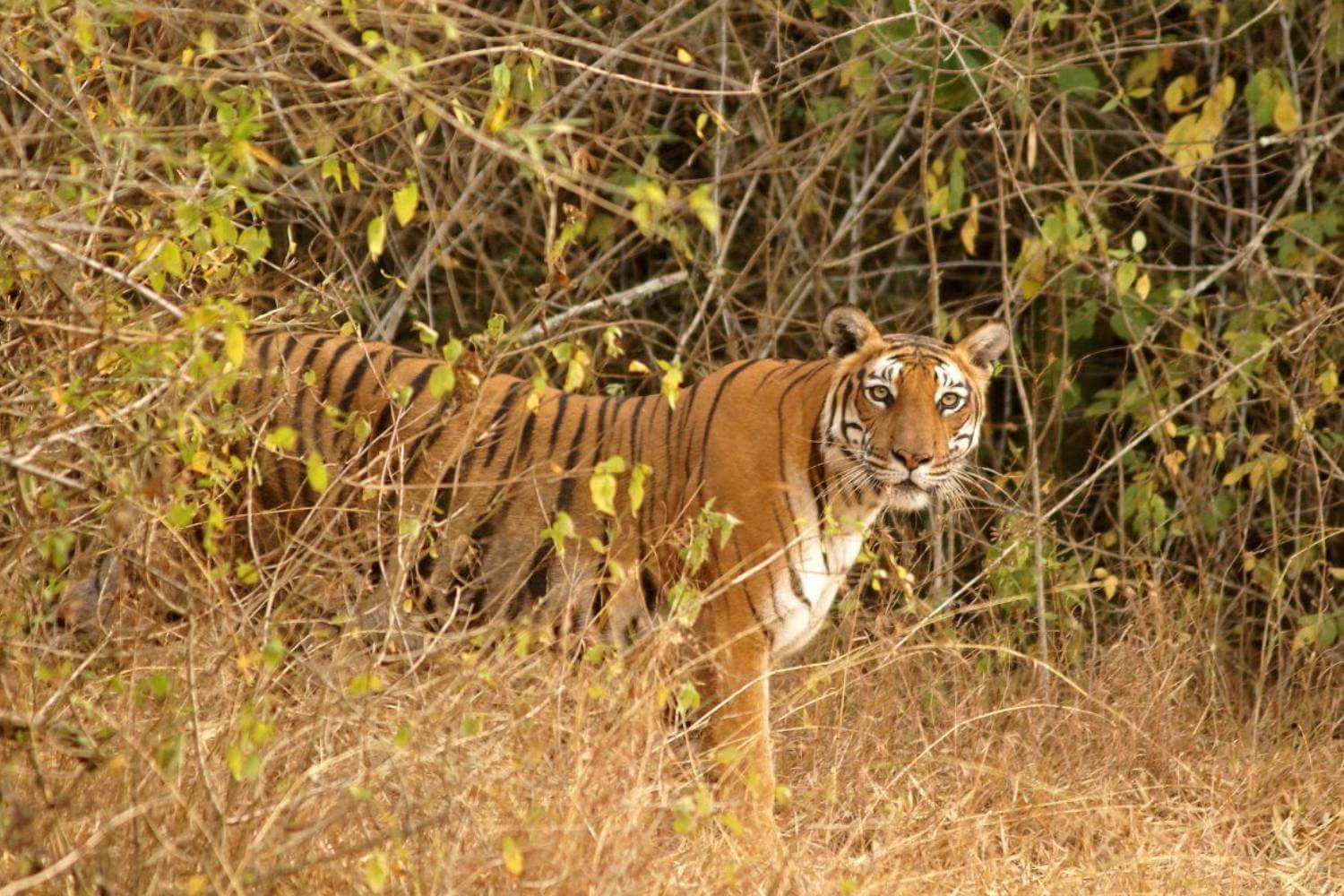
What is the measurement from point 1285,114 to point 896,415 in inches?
72.9

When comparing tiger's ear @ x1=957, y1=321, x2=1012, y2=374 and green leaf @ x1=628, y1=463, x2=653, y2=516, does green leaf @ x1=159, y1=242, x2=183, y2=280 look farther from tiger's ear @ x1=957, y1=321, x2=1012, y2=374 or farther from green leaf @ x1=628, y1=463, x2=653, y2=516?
tiger's ear @ x1=957, y1=321, x2=1012, y2=374

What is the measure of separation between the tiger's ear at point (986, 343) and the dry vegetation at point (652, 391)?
53cm

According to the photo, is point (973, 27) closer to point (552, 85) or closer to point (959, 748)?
point (552, 85)

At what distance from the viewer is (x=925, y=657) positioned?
5.05 meters

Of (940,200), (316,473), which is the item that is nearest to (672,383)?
(316,473)

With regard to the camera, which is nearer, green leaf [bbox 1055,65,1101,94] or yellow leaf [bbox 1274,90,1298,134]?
yellow leaf [bbox 1274,90,1298,134]

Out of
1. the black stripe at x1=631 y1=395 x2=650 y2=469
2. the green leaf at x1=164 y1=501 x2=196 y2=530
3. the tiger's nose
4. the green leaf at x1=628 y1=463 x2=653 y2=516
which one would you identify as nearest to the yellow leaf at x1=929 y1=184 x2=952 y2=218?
the black stripe at x1=631 y1=395 x2=650 y2=469

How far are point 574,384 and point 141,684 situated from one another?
35.4 inches

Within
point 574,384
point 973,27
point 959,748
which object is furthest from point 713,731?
point 973,27

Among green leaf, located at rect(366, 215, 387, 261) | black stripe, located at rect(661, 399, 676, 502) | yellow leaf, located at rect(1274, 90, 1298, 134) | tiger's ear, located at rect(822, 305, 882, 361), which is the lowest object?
black stripe, located at rect(661, 399, 676, 502)

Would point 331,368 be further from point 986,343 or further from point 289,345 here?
point 986,343

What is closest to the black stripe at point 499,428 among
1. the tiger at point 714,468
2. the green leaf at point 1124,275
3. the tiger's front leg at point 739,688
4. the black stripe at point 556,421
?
the tiger at point 714,468

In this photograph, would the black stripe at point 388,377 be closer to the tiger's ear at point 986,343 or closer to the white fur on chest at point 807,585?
the white fur on chest at point 807,585

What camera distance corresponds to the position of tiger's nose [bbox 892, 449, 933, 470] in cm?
439
